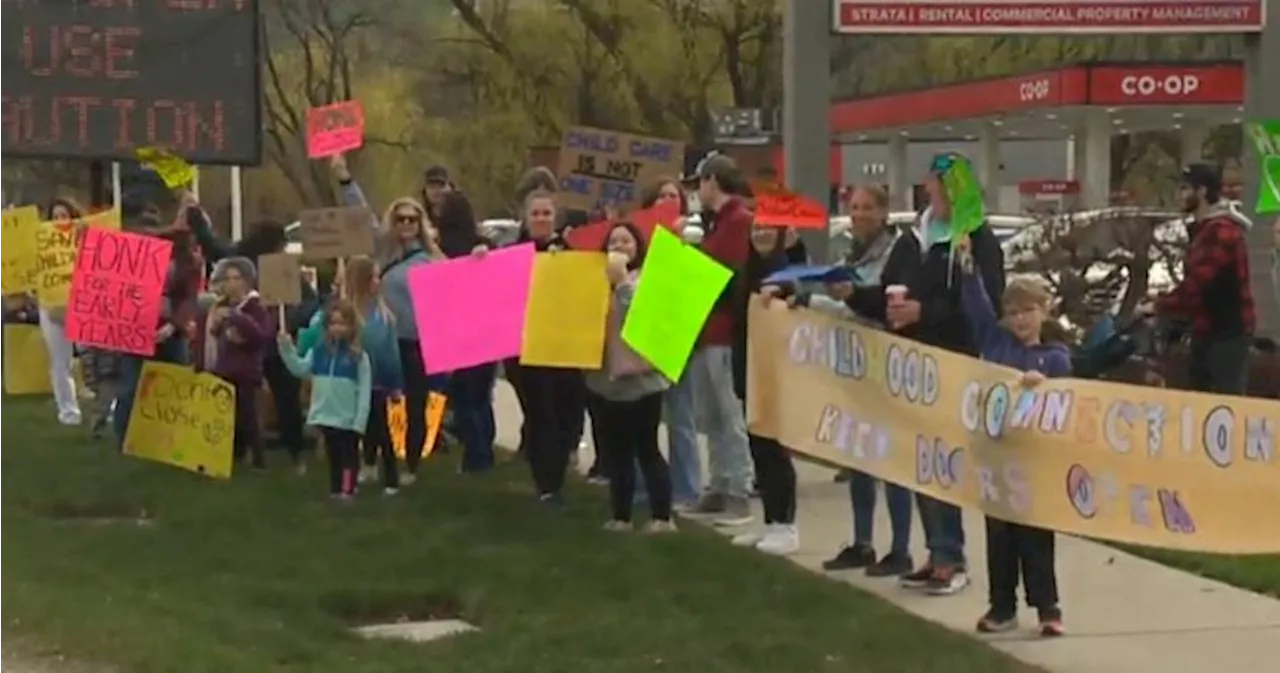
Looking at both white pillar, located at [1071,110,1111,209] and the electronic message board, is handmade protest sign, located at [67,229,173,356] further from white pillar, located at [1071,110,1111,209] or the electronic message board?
white pillar, located at [1071,110,1111,209]

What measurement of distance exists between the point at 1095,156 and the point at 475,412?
27772mm

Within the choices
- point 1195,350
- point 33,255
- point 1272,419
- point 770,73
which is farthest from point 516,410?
point 770,73

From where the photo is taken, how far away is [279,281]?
12.7m

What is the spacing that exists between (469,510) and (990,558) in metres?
3.73

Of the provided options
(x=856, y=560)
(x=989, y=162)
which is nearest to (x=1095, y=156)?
(x=989, y=162)

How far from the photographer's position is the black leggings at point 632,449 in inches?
403

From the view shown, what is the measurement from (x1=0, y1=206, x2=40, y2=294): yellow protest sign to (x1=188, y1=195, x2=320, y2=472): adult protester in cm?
163

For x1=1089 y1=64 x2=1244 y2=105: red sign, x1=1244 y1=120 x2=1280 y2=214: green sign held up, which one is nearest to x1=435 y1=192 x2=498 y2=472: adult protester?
x1=1244 y1=120 x2=1280 y2=214: green sign held up

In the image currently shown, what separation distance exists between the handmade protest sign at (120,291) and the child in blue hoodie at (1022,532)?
20.1 feet

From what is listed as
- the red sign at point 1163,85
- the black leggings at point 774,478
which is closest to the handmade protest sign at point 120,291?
the black leggings at point 774,478

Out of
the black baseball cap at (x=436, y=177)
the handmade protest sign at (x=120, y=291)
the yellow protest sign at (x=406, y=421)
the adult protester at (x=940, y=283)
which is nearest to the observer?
the adult protester at (x=940, y=283)

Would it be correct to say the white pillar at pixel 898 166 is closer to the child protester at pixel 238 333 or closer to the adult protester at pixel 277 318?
the adult protester at pixel 277 318

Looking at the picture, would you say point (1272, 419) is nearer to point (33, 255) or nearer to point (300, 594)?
point (300, 594)

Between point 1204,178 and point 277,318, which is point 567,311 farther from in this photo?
point 277,318
